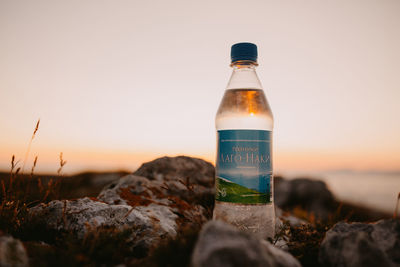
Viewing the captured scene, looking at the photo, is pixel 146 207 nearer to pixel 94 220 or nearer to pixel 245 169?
pixel 94 220

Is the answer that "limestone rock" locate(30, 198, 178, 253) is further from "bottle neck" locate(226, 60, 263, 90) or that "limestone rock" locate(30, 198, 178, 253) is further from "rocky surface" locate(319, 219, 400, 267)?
"bottle neck" locate(226, 60, 263, 90)

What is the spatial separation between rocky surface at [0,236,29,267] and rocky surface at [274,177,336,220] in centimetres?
930

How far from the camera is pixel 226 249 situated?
1.76m

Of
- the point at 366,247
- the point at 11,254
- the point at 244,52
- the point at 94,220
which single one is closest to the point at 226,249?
the point at 366,247

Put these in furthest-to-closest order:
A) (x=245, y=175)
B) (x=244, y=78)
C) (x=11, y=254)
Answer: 1. (x=244, y=78)
2. (x=245, y=175)
3. (x=11, y=254)

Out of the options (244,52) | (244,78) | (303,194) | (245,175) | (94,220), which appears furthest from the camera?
(303,194)

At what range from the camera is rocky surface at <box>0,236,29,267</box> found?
1870 mm

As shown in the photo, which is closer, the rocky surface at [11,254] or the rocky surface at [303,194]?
the rocky surface at [11,254]

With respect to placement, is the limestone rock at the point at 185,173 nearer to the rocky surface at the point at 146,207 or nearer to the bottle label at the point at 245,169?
the rocky surface at the point at 146,207

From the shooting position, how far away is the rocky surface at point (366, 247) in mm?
2135

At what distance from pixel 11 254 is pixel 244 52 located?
3210mm

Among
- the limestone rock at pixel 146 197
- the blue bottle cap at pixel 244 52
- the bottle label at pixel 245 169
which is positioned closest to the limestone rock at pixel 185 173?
the limestone rock at pixel 146 197

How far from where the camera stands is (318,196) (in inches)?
417

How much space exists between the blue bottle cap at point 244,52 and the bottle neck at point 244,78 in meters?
0.51
